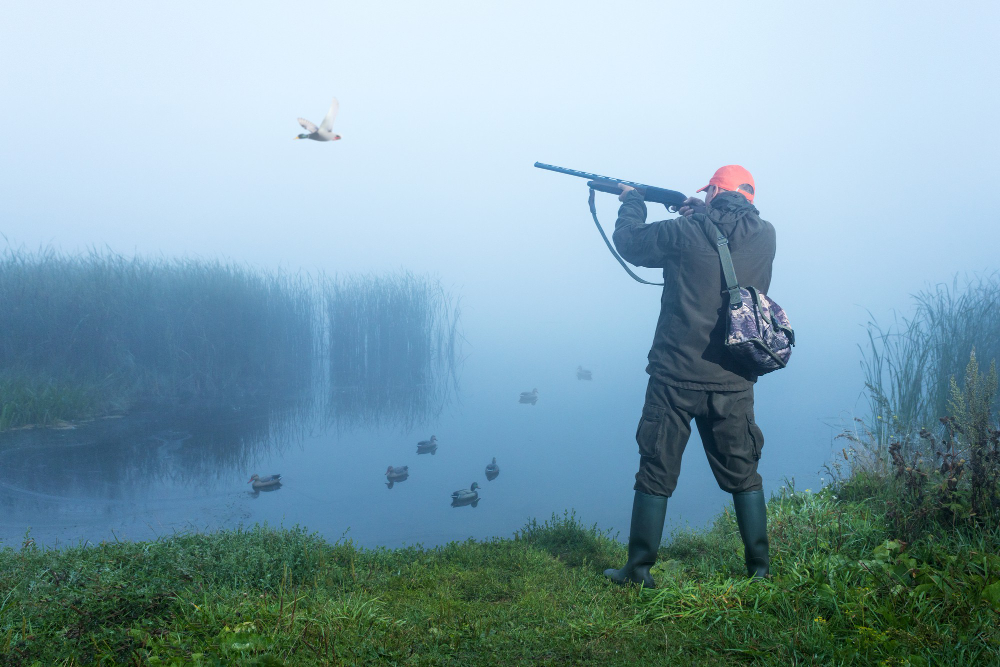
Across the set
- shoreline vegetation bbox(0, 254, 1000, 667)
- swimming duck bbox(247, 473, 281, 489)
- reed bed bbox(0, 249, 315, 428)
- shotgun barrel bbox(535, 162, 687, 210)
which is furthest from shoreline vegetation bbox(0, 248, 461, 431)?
shotgun barrel bbox(535, 162, 687, 210)

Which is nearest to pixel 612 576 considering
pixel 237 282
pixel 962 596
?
pixel 962 596

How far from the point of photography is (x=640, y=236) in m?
3.32

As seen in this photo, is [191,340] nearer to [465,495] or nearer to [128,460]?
[128,460]

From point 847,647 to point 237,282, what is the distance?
34.1 feet

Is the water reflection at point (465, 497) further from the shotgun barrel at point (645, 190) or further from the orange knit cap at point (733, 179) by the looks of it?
the orange knit cap at point (733, 179)

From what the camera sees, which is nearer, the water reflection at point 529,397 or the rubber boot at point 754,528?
the rubber boot at point 754,528

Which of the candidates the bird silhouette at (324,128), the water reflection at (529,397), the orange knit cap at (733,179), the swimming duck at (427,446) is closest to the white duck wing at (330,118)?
the bird silhouette at (324,128)

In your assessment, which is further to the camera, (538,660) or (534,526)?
(534,526)

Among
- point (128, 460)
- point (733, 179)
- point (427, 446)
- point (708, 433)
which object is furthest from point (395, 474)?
point (733, 179)

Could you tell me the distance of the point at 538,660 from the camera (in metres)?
2.37

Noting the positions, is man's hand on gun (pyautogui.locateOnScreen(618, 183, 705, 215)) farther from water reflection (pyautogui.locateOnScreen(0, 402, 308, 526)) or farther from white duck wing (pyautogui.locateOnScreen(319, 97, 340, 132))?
water reflection (pyautogui.locateOnScreen(0, 402, 308, 526))

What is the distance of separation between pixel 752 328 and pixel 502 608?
6.53ft

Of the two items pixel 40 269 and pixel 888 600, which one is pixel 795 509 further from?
pixel 40 269

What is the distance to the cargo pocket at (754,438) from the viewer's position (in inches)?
126
